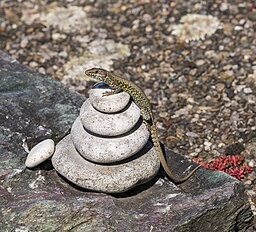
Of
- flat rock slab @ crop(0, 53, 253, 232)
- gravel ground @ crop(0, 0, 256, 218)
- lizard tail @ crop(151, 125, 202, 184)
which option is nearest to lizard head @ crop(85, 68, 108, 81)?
lizard tail @ crop(151, 125, 202, 184)

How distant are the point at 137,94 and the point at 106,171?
57 centimetres

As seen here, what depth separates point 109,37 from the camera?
27.8ft

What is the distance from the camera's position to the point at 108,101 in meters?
4.82

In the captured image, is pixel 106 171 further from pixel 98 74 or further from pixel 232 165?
pixel 232 165

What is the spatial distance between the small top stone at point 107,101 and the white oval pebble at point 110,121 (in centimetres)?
4

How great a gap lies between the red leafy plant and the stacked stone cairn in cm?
136

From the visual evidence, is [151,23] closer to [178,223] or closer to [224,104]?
[224,104]

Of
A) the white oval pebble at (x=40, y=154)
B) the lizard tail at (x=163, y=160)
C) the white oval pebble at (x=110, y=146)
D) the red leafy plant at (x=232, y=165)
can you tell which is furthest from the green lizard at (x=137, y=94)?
the red leafy plant at (x=232, y=165)

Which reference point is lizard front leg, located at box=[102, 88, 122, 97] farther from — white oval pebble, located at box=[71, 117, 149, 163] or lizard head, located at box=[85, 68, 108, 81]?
white oval pebble, located at box=[71, 117, 149, 163]

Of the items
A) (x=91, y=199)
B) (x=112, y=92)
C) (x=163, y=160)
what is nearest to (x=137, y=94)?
(x=112, y=92)

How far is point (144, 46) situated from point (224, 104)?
145cm

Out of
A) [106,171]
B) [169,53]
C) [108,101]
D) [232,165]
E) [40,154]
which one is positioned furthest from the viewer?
[169,53]

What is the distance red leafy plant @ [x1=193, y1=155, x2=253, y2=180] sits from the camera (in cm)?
624

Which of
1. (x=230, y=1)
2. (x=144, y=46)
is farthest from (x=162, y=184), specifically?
(x=230, y=1)
